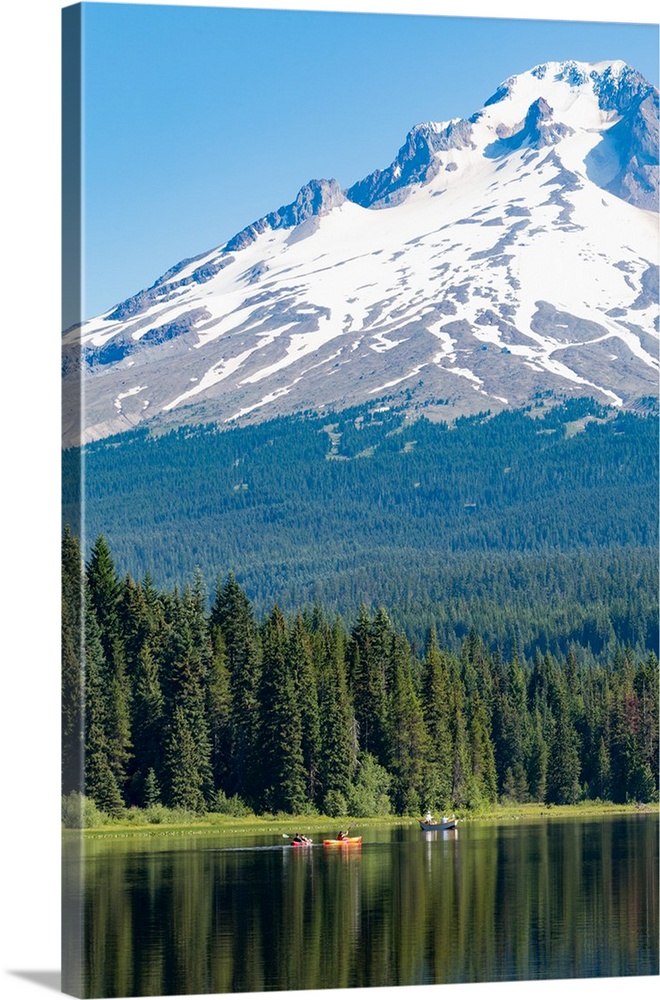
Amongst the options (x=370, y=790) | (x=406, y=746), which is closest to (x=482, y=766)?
(x=406, y=746)

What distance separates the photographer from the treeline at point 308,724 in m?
42.7

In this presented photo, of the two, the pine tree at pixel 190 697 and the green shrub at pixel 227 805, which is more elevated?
the pine tree at pixel 190 697

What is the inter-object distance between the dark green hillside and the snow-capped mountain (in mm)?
1510

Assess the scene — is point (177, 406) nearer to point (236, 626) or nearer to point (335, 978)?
point (236, 626)

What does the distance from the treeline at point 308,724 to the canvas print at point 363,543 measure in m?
0.10

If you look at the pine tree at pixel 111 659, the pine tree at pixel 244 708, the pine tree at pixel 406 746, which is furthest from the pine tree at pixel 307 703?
the pine tree at pixel 111 659

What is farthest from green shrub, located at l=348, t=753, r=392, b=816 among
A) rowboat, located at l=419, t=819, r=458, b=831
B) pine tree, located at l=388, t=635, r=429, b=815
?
rowboat, located at l=419, t=819, r=458, b=831

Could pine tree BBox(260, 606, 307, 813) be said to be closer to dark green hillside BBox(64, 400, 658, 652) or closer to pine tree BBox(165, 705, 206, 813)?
pine tree BBox(165, 705, 206, 813)

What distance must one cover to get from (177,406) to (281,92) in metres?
45.8

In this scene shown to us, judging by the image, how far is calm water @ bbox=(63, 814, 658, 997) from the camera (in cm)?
2738

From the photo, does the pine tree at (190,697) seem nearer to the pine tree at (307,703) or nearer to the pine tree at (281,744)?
the pine tree at (281,744)

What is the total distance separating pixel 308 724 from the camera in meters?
45.6

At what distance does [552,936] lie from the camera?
2969 cm

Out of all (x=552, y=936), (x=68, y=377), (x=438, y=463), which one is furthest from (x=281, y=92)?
(x=438, y=463)
